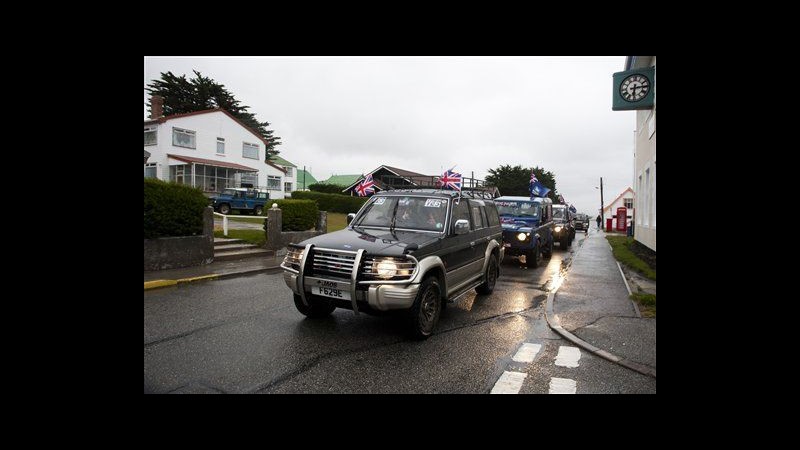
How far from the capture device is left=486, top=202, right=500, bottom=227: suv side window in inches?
331

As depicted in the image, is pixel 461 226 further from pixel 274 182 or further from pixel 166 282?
pixel 274 182

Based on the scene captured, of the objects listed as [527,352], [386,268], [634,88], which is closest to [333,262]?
[386,268]

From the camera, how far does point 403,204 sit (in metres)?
6.68

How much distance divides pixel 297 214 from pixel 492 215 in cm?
779

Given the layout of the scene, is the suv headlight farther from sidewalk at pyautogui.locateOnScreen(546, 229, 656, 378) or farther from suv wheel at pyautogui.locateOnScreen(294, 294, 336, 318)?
sidewalk at pyautogui.locateOnScreen(546, 229, 656, 378)

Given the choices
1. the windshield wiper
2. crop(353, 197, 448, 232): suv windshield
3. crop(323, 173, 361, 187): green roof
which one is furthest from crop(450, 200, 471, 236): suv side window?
crop(323, 173, 361, 187): green roof

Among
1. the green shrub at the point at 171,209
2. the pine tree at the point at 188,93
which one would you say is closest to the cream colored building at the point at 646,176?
the green shrub at the point at 171,209

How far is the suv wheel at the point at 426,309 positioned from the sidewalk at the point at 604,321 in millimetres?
1810

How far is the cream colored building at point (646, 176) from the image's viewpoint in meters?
13.7

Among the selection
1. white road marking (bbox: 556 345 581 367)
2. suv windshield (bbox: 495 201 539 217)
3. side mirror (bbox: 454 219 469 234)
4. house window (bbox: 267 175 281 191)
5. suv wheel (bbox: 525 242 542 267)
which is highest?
house window (bbox: 267 175 281 191)

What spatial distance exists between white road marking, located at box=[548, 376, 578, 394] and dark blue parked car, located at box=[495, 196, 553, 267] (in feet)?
22.2
